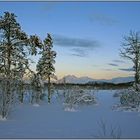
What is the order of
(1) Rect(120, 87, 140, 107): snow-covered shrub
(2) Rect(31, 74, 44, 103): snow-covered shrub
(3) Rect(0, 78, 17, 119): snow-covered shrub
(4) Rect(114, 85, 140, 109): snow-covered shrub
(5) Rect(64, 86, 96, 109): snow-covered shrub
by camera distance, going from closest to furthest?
1. (3) Rect(0, 78, 17, 119): snow-covered shrub
2. (4) Rect(114, 85, 140, 109): snow-covered shrub
3. (1) Rect(120, 87, 140, 107): snow-covered shrub
4. (5) Rect(64, 86, 96, 109): snow-covered shrub
5. (2) Rect(31, 74, 44, 103): snow-covered shrub

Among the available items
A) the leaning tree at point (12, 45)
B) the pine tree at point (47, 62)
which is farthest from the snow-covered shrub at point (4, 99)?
the pine tree at point (47, 62)

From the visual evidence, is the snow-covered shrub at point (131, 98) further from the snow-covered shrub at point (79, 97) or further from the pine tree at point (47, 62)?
the pine tree at point (47, 62)

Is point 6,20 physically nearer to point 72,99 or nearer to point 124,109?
point 72,99

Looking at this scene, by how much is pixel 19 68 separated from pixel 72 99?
766 cm

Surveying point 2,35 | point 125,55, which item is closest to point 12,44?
point 2,35

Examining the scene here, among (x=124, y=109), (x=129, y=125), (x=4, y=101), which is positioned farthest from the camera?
(x=124, y=109)

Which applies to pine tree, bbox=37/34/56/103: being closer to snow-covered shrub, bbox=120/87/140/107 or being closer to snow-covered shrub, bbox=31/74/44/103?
snow-covered shrub, bbox=31/74/44/103

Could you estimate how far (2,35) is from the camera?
32.7m

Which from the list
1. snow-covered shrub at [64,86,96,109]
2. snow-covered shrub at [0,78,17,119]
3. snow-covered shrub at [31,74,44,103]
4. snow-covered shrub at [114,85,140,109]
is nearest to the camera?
snow-covered shrub at [0,78,17,119]

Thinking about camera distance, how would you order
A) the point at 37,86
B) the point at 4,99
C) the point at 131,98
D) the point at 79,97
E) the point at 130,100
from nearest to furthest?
the point at 4,99 < the point at 130,100 < the point at 131,98 < the point at 79,97 < the point at 37,86

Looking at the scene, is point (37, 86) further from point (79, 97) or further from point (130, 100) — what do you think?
point (130, 100)

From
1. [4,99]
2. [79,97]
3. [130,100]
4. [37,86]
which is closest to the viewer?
[4,99]

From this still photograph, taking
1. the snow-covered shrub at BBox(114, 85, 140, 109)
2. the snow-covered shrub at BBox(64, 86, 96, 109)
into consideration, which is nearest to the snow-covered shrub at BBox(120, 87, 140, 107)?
the snow-covered shrub at BBox(114, 85, 140, 109)

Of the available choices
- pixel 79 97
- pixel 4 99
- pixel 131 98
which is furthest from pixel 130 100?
pixel 4 99
